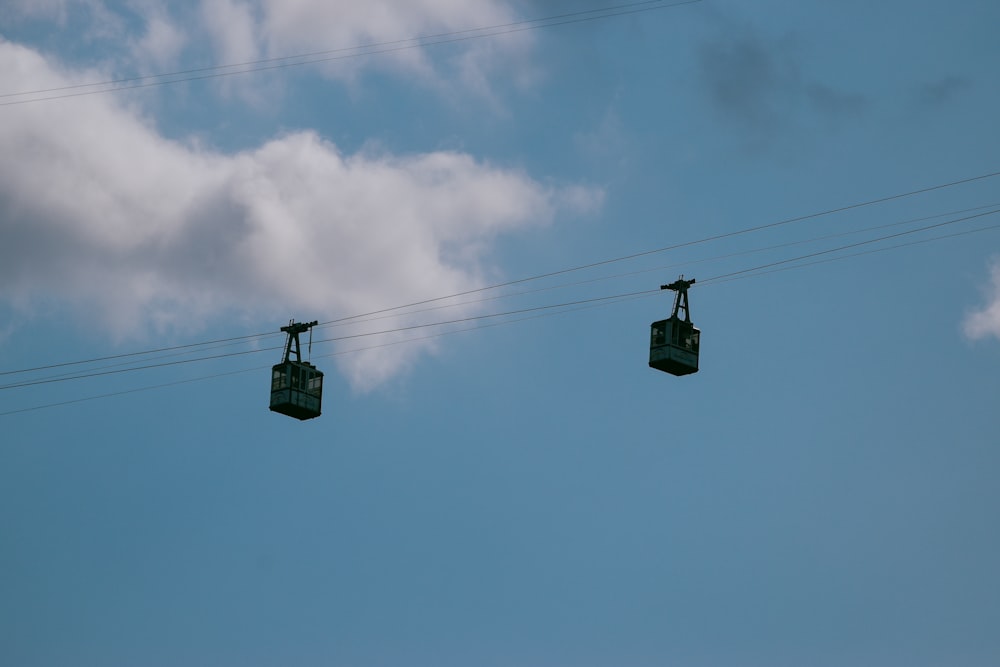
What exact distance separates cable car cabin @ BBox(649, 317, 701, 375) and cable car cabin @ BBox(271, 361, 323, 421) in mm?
12996

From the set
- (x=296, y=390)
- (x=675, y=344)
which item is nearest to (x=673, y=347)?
(x=675, y=344)

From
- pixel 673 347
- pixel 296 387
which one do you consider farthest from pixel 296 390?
pixel 673 347

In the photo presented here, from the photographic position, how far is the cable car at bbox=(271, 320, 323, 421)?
77.9m

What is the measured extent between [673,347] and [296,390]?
14.1m

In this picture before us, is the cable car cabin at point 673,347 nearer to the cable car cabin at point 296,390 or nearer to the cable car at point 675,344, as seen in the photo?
the cable car at point 675,344

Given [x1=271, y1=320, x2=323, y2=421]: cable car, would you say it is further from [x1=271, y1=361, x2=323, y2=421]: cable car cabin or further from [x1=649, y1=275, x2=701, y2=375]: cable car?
[x1=649, y1=275, x2=701, y2=375]: cable car

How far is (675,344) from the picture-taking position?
244 feet

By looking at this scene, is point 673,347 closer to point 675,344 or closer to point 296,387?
point 675,344

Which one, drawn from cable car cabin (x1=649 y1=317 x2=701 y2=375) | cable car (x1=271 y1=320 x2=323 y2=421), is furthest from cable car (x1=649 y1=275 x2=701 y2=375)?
cable car (x1=271 y1=320 x2=323 y2=421)

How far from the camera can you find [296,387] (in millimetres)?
78312

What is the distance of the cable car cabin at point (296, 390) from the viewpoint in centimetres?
7794

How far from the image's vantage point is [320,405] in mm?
78938

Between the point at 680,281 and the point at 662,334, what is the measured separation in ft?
8.53

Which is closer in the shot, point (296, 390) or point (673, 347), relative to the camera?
point (673, 347)
